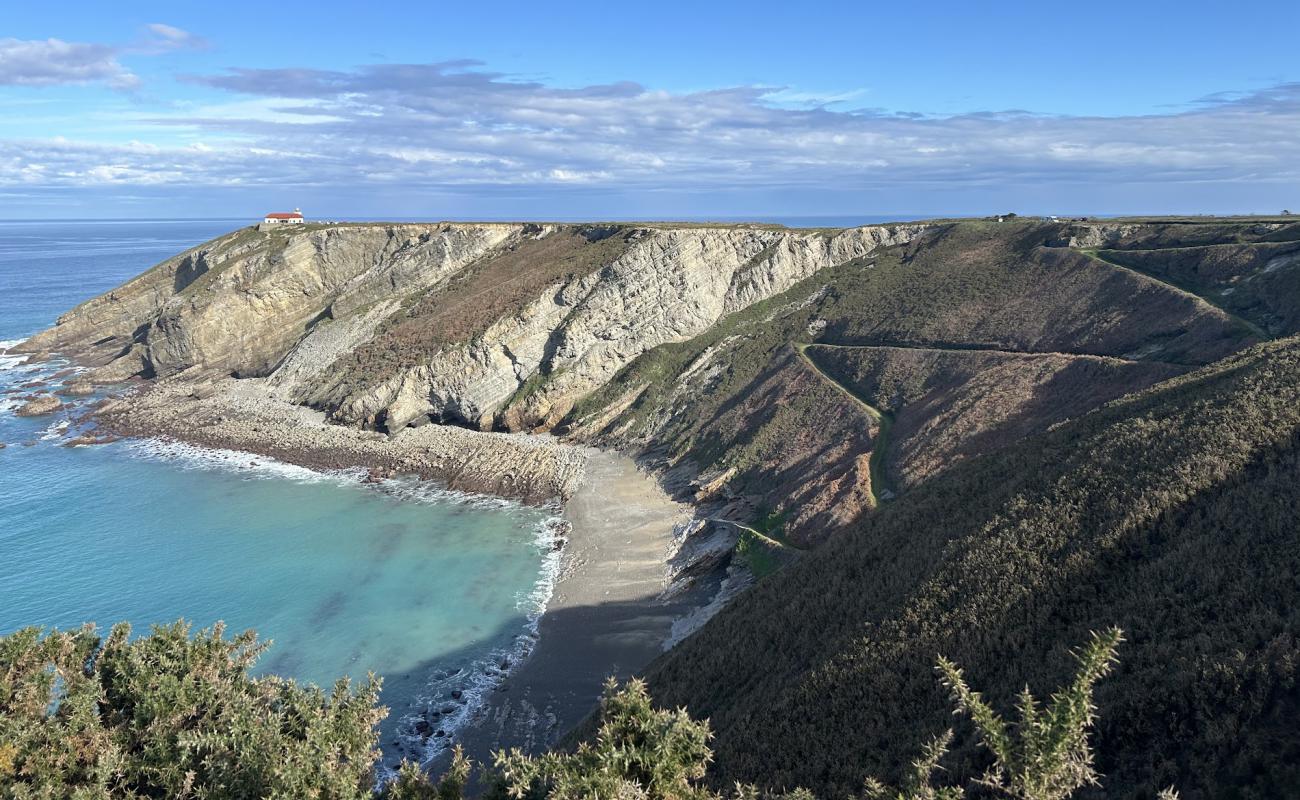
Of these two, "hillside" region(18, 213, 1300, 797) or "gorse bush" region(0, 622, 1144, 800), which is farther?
"hillside" region(18, 213, 1300, 797)

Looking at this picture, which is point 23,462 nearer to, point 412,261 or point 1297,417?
point 412,261

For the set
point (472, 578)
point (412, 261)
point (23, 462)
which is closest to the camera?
point (472, 578)

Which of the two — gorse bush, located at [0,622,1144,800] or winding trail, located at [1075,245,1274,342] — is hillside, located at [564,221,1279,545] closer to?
winding trail, located at [1075,245,1274,342]

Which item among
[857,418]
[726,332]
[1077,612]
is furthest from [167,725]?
[726,332]

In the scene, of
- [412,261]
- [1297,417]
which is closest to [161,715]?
[1297,417]

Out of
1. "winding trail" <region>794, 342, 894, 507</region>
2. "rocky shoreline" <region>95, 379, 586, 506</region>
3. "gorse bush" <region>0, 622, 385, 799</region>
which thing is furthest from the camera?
"rocky shoreline" <region>95, 379, 586, 506</region>

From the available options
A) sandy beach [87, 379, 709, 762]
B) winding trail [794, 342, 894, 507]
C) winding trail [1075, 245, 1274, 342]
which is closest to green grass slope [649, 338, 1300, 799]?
sandy beach [87, 379, 709, 762]

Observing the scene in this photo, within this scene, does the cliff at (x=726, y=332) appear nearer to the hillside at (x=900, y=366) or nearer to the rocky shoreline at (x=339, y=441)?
the hillside at (x=900, y=366)
